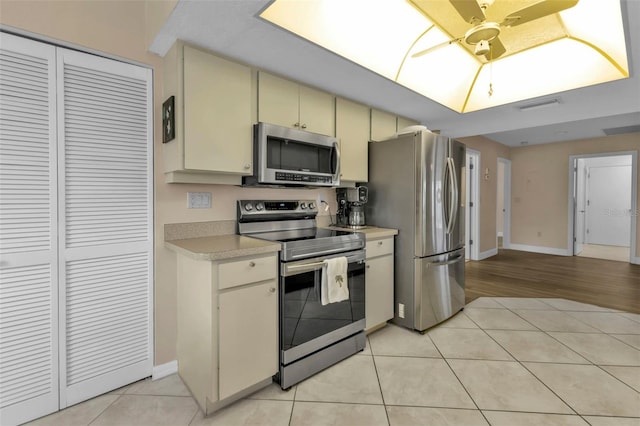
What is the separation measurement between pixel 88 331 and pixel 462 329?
2.91m

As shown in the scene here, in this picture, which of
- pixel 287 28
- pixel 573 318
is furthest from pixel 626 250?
pixel 287 28

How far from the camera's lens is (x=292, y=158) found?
2281 millimetres

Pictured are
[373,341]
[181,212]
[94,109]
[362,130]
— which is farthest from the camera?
[362,130]

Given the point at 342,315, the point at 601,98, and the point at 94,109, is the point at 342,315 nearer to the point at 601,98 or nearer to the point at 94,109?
the point at 94,109

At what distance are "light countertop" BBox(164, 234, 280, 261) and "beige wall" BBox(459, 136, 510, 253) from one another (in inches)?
195

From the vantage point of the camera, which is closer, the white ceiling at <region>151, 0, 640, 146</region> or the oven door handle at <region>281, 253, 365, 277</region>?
the white ceiling at <region>151, 0, 640, 146</region>

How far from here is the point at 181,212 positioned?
6.91 feet

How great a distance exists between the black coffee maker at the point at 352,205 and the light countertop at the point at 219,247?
3.81 ft

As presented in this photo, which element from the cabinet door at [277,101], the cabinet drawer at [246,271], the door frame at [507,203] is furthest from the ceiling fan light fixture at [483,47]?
the door frame at [507,203]

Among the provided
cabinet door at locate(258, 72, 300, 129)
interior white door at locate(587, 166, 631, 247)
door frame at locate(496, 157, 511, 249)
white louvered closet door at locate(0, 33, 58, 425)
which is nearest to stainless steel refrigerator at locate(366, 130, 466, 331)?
cabinet door at locate(258, 72, 300, 129)

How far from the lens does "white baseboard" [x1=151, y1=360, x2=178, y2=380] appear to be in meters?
2.03

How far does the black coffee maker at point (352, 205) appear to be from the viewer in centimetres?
287

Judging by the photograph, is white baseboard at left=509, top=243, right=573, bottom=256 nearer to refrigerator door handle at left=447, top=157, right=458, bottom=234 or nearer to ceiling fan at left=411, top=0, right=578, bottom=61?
refrigerator door handle at left=447, top=157, right=458, bottom=234

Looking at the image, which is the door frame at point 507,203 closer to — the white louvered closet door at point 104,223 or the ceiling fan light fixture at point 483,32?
the ceiling fan light fixture at point 483,32
